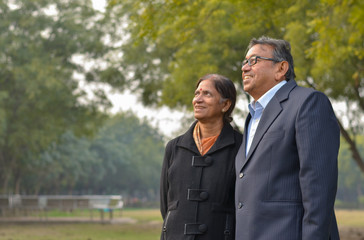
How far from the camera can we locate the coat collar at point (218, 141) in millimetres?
3816

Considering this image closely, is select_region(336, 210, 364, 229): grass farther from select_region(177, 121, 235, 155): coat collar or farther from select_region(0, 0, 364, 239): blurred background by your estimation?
select_region(177, 121, 235, 155): coat collar

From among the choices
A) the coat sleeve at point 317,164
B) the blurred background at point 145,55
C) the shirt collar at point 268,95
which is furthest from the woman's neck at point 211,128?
the blurred background at point 145,55

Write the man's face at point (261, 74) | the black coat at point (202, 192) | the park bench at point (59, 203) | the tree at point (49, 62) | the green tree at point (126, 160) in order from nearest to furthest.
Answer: the man's face at point (261, 74) < the black coat at point (202, 192) < the tree at point (49, 62) < the park bench at point (59, 203) < the green tree at point (126, 160)

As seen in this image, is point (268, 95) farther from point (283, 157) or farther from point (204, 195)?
point (204, 195)

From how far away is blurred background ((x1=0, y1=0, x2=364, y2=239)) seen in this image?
34.8 ft

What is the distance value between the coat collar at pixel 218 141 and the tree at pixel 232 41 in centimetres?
540

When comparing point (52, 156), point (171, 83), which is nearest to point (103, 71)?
point (171, 83)

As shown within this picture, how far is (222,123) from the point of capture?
3943mm

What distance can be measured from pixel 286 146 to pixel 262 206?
0.34 meters

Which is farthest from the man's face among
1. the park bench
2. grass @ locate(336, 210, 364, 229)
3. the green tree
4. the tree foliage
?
the green tree

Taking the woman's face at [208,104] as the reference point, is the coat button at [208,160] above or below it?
Result: below

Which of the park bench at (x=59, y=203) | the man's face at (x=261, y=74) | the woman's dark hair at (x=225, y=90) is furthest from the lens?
the park bench at (x=59, y=203)

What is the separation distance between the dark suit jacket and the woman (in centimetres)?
43

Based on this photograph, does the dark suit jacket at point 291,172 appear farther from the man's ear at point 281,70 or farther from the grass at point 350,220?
the grass at point 350,220
